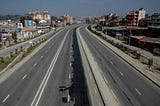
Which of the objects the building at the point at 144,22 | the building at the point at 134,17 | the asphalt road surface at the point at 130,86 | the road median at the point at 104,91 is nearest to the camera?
the road median at the point at 104,91

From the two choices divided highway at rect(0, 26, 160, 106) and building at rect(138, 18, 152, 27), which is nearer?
divided highway at rect(0, 26, 160, 106)

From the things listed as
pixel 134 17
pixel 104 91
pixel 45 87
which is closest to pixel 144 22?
pixel 134 17

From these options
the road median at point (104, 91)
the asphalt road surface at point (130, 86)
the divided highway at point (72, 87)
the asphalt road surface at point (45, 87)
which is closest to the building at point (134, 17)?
the asphalt road surface at point (130, 86)

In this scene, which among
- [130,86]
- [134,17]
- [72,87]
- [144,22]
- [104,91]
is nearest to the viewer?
[104,91]

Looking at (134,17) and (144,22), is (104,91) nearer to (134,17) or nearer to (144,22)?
(144,22)

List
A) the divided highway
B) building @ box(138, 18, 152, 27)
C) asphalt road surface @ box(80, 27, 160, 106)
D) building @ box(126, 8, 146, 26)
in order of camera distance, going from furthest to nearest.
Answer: building @ box(126, 8, 146, 26) < building @ box(138, 18, 152, 27) < asphalt road surface @ box(80, 27, 160, 106) < the divided highway

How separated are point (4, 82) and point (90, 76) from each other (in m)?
13.3

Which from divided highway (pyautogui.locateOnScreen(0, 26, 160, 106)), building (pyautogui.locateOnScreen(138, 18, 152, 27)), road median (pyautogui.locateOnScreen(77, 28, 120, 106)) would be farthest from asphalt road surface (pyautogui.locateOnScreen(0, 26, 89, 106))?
building (pyautogui.locateOnScreen(138, 18, 152, 27))

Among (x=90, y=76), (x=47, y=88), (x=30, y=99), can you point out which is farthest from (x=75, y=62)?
(x=30, y=99)

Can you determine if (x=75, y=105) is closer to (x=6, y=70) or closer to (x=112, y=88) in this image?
(x=112, y=88)

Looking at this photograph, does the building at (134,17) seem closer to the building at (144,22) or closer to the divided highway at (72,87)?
the building at (144,22)

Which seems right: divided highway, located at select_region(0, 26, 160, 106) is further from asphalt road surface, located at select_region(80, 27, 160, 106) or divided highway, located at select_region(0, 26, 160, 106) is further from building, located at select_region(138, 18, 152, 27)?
building, located at select_region(138, 18, 152, 27)

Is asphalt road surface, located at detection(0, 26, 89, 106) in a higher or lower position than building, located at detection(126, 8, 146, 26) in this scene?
lower

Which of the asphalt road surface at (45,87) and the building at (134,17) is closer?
the asphalt road surface at (45,87)
